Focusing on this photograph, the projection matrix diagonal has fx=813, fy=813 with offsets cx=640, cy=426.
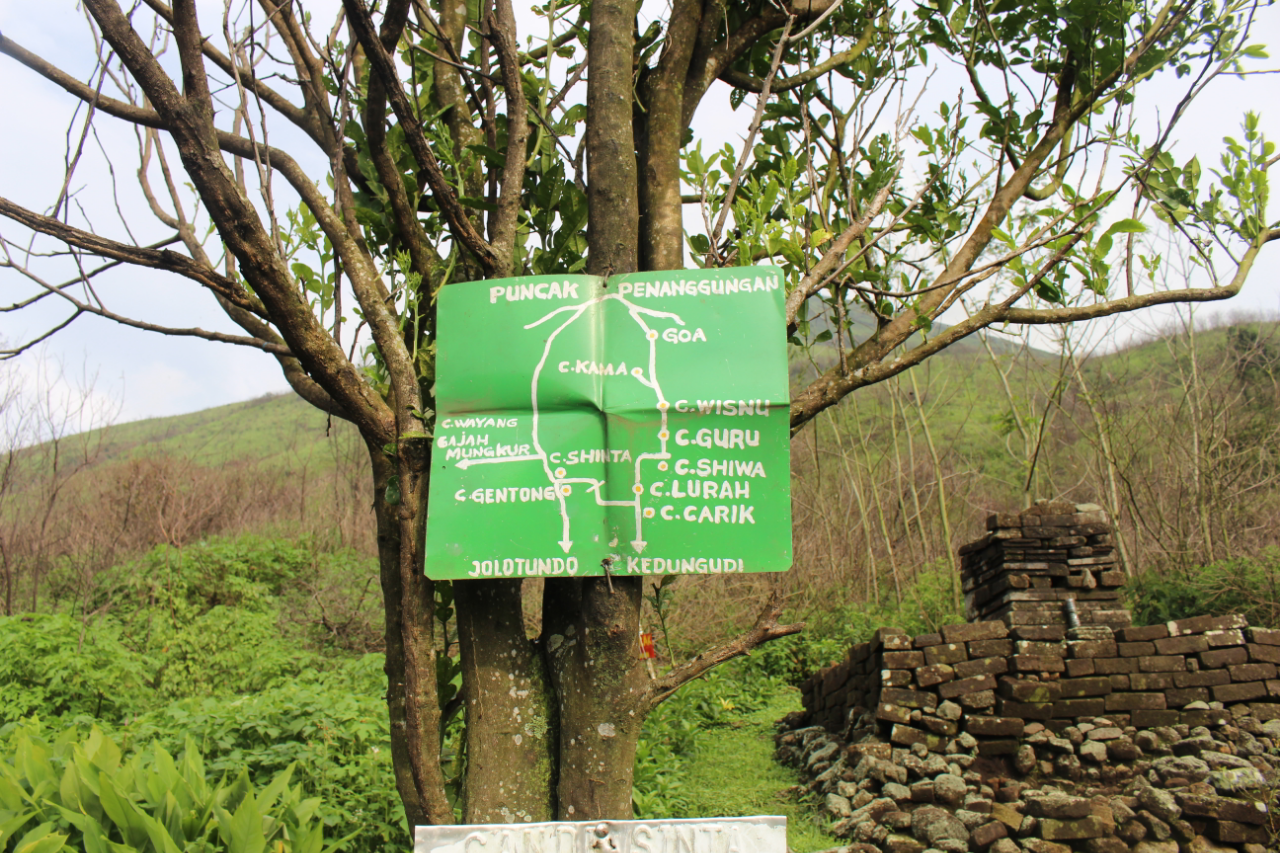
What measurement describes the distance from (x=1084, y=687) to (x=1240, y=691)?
1055 mm

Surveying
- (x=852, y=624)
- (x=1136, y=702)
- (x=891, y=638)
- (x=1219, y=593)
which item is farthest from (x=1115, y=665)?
(x=852, y=624)

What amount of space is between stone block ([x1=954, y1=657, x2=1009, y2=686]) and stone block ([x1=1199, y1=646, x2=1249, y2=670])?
4.45 ft

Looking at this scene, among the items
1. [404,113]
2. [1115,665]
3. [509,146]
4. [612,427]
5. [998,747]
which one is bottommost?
[998,747]

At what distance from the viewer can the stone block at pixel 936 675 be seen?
617cm

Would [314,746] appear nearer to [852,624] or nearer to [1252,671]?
[1252,671]

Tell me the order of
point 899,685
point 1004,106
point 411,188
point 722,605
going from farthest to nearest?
point 722,605
point 899,685
point 1004,106
point 411,188

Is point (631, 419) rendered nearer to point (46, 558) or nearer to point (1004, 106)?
point (1004, 106)

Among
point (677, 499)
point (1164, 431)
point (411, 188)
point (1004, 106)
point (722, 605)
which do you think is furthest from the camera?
point (1164, 431)

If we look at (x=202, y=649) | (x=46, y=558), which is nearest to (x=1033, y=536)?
(x=202, y=649)

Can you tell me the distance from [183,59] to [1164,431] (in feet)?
50.3

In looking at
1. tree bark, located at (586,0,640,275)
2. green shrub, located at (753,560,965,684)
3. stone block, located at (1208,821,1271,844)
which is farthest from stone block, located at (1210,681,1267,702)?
tree bark, located at (586,0,640,275)

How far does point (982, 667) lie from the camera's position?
20.2 ft

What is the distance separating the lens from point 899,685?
6246 millimetres

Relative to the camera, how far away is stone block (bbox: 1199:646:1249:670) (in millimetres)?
5844
